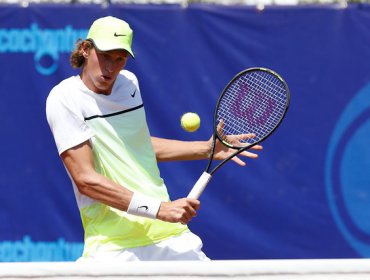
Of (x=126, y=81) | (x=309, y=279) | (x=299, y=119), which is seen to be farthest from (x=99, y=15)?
(x=309, y=279)

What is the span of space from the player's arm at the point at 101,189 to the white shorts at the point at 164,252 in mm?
221

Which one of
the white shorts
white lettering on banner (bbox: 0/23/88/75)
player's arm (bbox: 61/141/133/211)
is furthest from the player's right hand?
white lettering on banner (bbox: 0/23/88/75)

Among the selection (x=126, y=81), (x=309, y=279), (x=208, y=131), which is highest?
(x=126, y=81)

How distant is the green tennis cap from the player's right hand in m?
0.62

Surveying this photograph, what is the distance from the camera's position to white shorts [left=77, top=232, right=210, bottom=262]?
13.4 feet

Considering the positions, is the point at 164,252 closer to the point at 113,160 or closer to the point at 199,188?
the point at 199,188

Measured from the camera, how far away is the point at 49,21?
6.29 metres

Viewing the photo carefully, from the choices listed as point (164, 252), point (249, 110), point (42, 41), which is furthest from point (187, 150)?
point (42, 41)

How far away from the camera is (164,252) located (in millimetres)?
4172

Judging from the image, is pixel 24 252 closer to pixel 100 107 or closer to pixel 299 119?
pixel 299 119

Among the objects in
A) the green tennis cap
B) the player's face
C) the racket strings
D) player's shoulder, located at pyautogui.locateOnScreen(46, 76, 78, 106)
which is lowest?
the racket strings

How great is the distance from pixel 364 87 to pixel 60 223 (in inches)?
80.8

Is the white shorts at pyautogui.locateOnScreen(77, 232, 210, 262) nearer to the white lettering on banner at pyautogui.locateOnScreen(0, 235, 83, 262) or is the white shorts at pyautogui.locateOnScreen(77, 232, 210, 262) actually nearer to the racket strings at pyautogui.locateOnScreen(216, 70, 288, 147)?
the racket strings at pyautogui.locateOnScreen(216, 70, 288, 147)

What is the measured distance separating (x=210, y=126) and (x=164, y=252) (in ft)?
7.33
